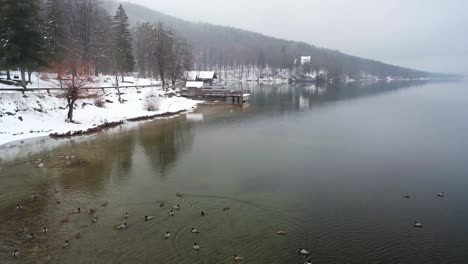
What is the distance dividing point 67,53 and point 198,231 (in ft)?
152

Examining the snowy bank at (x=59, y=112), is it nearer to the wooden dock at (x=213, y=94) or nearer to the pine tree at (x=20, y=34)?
the pine tree at (x=20, y=34)

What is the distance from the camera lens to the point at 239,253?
1340 centimetres

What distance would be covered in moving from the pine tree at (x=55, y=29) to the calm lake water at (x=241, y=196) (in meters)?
20.6

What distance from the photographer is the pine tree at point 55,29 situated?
49094 mm

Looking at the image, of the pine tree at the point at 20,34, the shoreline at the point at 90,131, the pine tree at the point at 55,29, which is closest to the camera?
the shoreline at the point at 90,131

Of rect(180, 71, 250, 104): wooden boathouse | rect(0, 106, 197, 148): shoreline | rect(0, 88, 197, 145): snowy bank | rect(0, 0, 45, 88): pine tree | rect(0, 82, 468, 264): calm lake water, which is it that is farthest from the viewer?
rect(180, 71, 250, 104): wooden boathouse

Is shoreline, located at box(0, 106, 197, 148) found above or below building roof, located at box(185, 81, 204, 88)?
below

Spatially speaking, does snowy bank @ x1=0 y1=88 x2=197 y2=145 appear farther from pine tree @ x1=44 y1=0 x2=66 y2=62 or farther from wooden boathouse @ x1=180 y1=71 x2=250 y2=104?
wooden boathouse @ x1=180 y1=71 x2=250 y2=104

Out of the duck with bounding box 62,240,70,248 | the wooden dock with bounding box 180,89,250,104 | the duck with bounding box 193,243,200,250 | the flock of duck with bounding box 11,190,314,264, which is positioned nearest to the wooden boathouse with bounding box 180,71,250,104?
the wooden dock with bounding box 180,89,250,104

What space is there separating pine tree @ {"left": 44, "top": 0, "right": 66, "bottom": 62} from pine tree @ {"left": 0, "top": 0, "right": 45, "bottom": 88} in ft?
31.4

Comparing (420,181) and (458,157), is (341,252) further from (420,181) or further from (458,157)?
(458,157)

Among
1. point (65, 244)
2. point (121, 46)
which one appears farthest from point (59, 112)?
point (65, 244)

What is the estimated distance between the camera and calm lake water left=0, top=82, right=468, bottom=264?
1377 cm

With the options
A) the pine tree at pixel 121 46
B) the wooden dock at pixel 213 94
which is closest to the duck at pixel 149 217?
the pine tree at pixel 121 46
